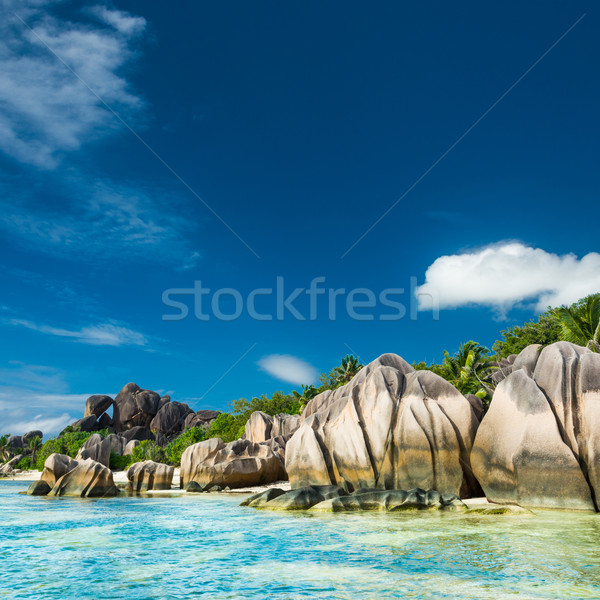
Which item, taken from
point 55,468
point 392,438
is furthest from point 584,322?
point 55,468

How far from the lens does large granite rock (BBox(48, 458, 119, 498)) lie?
25.2 m

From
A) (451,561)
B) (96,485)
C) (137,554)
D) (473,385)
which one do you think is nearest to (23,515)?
(96,485)

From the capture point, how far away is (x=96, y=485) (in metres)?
25.2

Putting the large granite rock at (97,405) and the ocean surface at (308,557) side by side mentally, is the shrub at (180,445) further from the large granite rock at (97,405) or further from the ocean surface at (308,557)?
the ocean surface at (308,557)

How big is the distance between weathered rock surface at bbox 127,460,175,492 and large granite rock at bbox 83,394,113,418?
149 feet

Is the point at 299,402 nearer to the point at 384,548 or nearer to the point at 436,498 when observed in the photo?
the point at 436,498

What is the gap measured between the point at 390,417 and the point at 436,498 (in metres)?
3.93

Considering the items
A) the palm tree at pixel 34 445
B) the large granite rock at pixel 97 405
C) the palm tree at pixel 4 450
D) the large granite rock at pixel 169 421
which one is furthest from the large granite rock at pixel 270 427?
the palm tree at pixel 4 450

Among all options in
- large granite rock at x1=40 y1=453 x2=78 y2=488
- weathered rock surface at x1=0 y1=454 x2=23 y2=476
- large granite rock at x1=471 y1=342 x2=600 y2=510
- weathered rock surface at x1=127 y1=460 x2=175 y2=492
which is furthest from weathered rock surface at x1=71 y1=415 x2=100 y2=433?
large granite rock at x1=471 y1=342 x2=600 y2=510

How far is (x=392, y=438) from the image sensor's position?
65.4 ft

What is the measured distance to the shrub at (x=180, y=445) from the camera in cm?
4606

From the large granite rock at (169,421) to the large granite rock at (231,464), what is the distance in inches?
1561

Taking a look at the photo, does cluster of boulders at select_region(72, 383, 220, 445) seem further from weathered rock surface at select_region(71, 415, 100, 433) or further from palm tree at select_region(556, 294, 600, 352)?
palm tree at select_region(556, 294, 600, 352)

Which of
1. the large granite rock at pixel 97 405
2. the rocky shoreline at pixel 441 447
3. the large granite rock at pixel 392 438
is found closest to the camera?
the rocky shoreline at pixel 441 447
